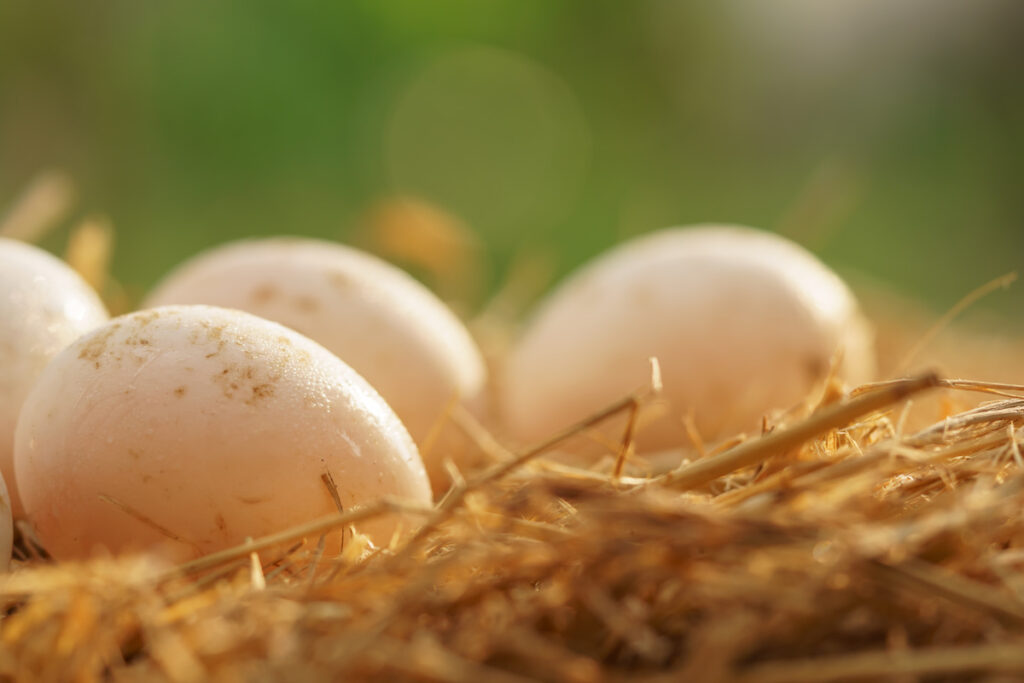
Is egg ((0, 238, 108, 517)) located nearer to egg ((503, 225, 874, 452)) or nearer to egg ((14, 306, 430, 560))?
egg ((14, 306, 430, 560))

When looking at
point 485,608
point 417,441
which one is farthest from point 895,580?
point 417,441

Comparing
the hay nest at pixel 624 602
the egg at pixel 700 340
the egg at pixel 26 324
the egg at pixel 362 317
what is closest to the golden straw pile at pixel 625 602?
the hay nest at pixel 624 602

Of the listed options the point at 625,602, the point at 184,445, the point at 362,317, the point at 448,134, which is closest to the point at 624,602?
the point at 625,602

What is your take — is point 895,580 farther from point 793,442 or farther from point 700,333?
point 700,333

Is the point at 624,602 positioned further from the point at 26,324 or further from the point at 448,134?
the point at 448,134

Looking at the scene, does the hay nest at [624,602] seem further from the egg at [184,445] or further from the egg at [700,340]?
the egg at [700,340]
